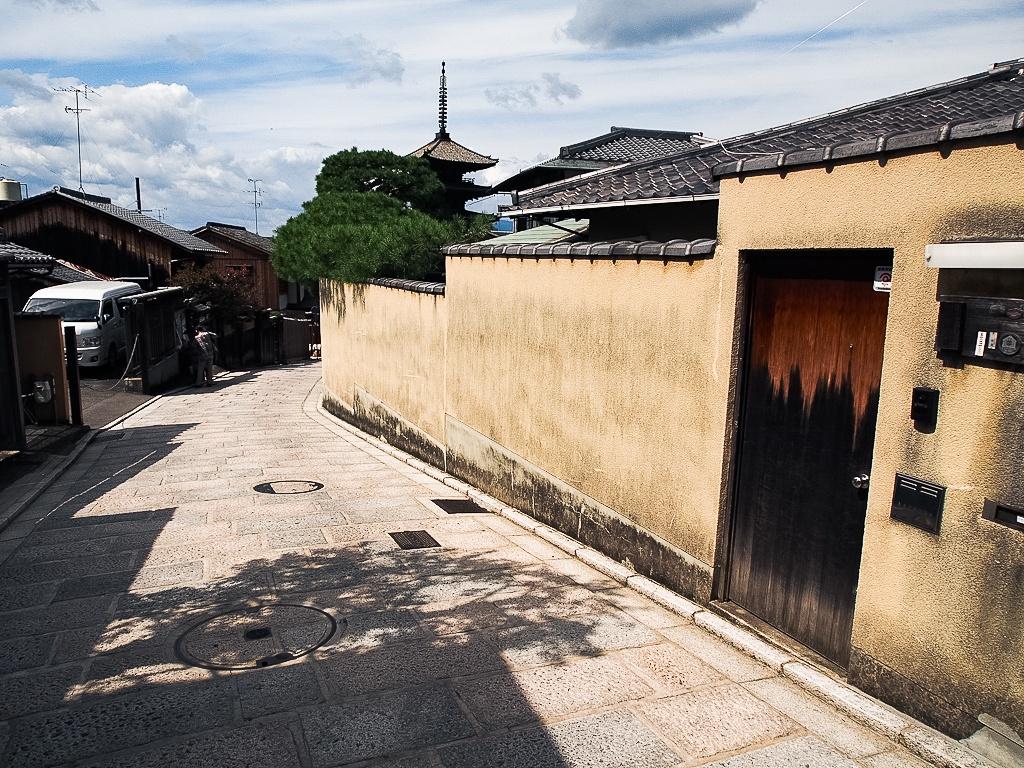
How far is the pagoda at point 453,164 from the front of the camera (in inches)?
1476

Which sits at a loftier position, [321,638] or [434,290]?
[434,290]

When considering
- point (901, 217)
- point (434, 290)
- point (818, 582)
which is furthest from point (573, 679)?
point (434, 290)

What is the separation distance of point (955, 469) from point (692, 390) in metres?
2.24

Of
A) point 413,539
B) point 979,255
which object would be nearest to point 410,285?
point 413,539

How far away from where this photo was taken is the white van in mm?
21109

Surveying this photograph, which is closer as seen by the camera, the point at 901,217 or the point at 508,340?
the point at 901,217

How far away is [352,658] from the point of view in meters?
5.05

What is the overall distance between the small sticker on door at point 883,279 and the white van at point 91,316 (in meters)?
21.6

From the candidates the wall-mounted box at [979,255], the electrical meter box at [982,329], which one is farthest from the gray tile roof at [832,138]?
the electrical meter box at [982,329]

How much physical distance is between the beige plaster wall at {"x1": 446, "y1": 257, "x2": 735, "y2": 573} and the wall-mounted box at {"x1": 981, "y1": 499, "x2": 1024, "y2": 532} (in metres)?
2.03

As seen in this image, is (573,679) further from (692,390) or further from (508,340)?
(508,340)

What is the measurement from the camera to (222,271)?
107 feet

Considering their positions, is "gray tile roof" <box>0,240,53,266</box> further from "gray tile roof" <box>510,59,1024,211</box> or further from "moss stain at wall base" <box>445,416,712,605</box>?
"gray tile roof" <box>510,59,1024,211</box>

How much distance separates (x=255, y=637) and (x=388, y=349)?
10218 mm
